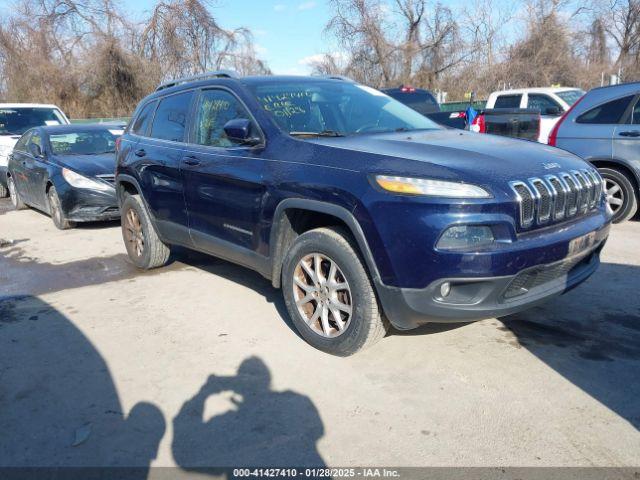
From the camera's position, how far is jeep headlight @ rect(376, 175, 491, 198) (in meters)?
2.85

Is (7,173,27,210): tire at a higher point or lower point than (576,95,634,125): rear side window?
lower

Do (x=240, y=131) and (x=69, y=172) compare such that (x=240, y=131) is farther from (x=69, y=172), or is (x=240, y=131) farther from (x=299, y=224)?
(x=69, y=172)

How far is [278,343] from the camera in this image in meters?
3.75

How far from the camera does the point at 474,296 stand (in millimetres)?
2941

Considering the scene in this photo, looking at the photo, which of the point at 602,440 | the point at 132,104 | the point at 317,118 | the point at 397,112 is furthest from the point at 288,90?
the point at 132,104

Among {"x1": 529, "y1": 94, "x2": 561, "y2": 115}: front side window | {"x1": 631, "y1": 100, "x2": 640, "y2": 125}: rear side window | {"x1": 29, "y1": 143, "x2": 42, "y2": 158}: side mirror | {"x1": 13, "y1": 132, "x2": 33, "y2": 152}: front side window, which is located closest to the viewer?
{"x1": 631, "y1": 100, "x2": 640, "y2": 125}: rear side window

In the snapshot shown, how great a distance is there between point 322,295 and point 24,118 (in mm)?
11598

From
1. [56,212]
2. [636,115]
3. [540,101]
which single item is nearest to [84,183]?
[56,212]

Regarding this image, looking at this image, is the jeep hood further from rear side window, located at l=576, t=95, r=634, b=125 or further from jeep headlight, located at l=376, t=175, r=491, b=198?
rear side window, located at l=576, t=95, r=634, b=125

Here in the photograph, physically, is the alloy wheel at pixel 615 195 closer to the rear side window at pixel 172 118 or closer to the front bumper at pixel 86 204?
the rear side window at pixel 172 118

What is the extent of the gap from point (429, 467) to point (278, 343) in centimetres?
154

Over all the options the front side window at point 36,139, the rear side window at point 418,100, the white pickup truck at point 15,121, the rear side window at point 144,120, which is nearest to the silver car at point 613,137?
the rear side window at point 144,120

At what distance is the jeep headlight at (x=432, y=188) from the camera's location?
2.85m

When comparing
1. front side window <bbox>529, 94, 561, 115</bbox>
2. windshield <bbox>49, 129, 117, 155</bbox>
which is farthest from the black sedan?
front side window <bbox>529, 94, 561, 115</bbox>
